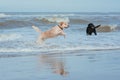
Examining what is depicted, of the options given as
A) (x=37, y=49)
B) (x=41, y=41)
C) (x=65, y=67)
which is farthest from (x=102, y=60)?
(x=41, y=41)

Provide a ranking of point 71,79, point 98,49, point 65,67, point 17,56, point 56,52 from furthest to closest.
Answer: point 98,49, point 56,52, point 17,56, point 65,67, point 71,79

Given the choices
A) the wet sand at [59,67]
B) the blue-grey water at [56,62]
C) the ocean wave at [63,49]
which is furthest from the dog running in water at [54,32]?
the wet sand at [59,67]

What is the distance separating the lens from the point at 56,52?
11.4 m

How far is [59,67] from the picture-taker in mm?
8188

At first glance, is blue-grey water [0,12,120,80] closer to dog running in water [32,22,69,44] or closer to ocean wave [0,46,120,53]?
ocean wave [0,46,120,53]

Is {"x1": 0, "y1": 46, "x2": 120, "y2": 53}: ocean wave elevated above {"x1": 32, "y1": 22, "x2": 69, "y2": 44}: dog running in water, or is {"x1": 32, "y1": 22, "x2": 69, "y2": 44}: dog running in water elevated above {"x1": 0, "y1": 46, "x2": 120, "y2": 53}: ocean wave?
{"x1": 32, "y1": 22, "x2": 69, "y2": 44}: dog running in water

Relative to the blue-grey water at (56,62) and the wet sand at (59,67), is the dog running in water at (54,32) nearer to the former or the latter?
the blue-grey water at (56,62)

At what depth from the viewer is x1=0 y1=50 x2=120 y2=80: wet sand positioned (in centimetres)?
690

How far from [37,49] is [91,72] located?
477 centimetres

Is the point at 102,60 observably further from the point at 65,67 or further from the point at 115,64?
the point at 65,67

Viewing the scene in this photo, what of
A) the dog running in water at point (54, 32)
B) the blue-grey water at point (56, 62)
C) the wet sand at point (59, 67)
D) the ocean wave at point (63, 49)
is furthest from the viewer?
the dog running in water at point (54, 32)

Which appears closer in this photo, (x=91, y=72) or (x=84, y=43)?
(x=91, y=72)

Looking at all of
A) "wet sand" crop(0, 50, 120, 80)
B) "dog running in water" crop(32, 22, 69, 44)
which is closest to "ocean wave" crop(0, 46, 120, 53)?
"dog running in water" crop(32, 22, 69, 44)

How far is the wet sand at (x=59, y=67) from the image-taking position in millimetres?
6898
